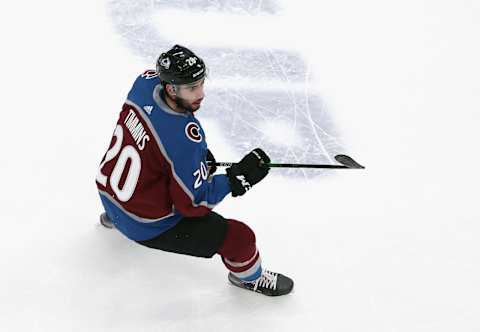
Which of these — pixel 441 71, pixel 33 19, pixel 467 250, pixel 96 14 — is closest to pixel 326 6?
pixel 441 71

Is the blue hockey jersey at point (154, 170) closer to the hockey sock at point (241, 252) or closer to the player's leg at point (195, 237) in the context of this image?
the player's leg at point (195, 237)

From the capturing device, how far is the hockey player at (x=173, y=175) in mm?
→ 2184

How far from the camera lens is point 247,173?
2396 millimetres

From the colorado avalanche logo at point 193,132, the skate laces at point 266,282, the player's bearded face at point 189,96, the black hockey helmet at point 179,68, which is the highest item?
the black hockey helmet at point 179,68

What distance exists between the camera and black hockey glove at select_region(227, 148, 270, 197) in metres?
2.37

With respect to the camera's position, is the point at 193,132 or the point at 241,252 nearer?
the point at 193,132

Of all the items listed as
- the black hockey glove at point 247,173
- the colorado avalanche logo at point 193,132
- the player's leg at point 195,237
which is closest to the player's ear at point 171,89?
the colorado avalanche logo at point 193,132

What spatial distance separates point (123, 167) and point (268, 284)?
0.77 metres

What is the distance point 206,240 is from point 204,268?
350 mm

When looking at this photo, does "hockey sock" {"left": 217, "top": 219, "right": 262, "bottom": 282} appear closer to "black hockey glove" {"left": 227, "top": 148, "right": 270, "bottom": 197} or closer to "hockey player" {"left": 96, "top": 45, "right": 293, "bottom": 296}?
"hockey player" {"left": 96, "top": 45, "right": 293, "bottom": 296}

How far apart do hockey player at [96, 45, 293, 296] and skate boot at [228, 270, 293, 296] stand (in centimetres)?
5

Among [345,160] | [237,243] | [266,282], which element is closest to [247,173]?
[237,243]

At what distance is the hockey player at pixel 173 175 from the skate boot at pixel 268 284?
46 mm

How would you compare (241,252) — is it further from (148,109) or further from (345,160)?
(345,160)
